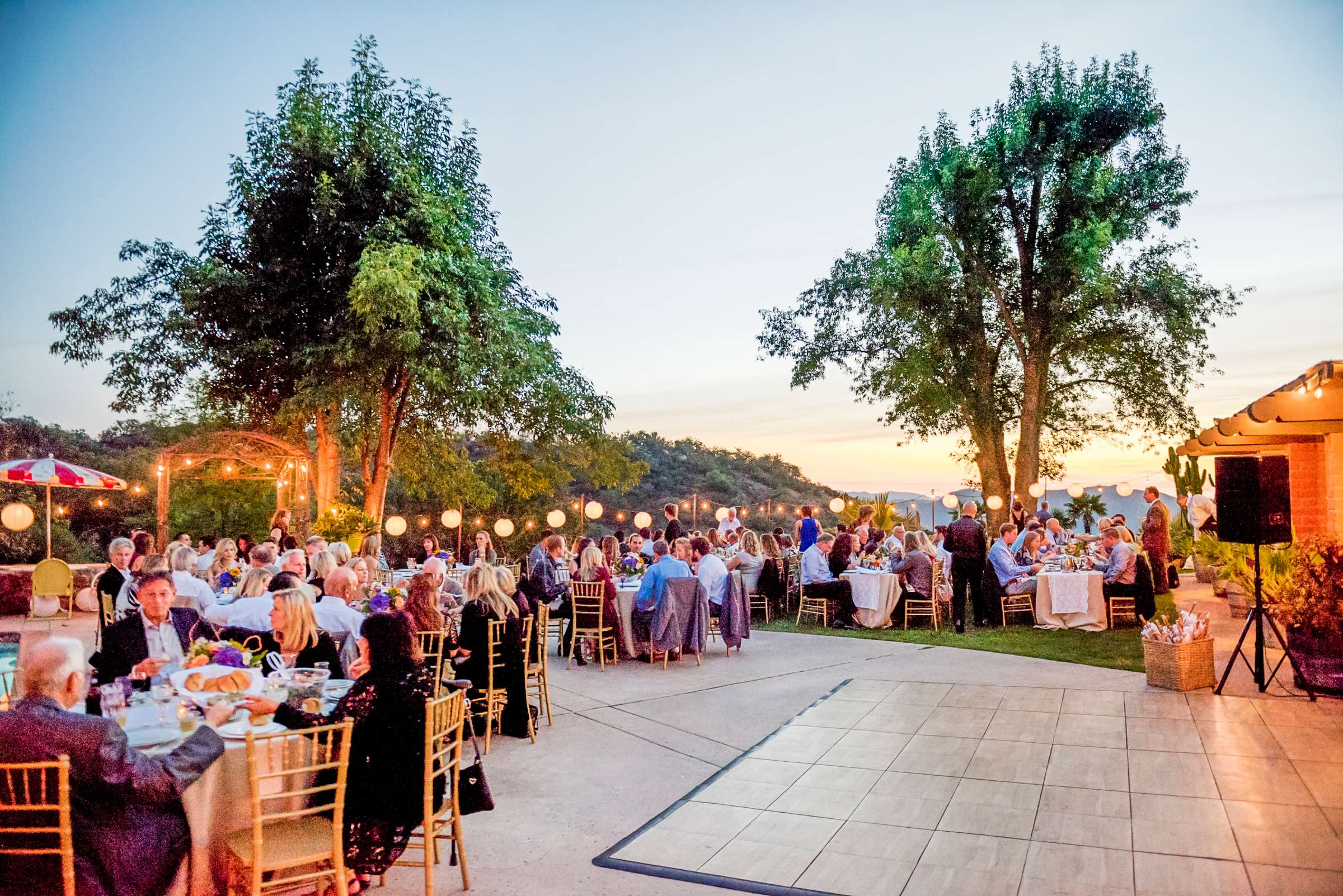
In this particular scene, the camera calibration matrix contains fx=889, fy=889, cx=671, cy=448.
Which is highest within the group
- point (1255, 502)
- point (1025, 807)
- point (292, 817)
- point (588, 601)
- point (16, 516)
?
point (16, 516)

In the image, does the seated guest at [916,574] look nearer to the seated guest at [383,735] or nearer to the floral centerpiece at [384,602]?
the floral centerpiece at [384,602]

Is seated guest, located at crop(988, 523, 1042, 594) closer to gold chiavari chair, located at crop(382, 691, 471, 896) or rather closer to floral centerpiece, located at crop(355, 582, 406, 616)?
floral centerpiece, located at crop(355, 582, 406, 616)

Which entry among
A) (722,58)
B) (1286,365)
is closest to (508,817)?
(722,58)

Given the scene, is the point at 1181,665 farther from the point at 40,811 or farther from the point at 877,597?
the point at 40,811

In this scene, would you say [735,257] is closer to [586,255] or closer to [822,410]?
[586,255]

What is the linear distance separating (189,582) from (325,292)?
30.7 ft

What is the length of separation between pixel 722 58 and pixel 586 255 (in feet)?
27.8

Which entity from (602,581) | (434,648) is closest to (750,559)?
(602,581)

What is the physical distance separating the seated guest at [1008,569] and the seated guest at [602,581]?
557 centimetres

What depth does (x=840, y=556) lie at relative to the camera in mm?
12805

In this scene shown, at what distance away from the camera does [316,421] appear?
16.6 metres

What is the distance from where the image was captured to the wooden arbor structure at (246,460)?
1460 centimetres

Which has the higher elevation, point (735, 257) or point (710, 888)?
point (735, 257)

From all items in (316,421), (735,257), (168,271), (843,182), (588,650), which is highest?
(843,182)
